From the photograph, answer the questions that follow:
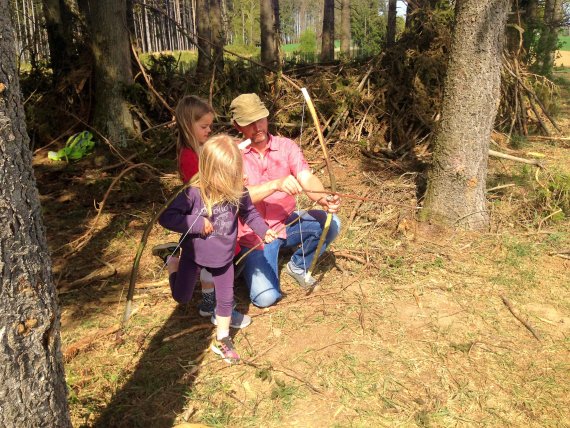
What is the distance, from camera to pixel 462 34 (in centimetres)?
379

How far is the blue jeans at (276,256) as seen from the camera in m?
3.27

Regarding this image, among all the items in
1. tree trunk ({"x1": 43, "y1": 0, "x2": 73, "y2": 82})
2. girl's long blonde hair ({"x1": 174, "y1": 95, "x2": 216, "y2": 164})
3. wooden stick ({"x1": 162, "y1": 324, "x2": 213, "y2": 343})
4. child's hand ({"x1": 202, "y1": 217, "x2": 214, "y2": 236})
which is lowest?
wooden stick ({"x1": 162, "y1": 324, "x2": 213, "y2": 343})

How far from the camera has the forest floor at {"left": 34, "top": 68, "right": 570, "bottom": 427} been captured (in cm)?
240

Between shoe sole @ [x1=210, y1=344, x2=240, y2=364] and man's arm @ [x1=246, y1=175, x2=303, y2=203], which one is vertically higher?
man's arm @ [x1=246, y1=175, x2=303, y2=203]

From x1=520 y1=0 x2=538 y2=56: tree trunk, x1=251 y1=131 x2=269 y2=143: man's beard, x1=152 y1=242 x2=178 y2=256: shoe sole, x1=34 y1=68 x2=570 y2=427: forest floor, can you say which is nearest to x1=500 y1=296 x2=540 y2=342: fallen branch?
x1=34 y1=68 x2=570 y2=427: forest floor

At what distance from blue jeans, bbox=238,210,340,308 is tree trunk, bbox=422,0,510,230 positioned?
1.23 m

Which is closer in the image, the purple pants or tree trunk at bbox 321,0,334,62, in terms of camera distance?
the purple pants

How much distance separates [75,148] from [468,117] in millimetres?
5184

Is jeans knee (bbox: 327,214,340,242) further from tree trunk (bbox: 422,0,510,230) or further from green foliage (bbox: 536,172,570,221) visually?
green foliage (bbox: 536,172,570,221)

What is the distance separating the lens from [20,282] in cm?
146

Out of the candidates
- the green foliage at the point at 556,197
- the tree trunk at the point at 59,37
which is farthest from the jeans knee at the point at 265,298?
the tree trunk at the point at 59,37

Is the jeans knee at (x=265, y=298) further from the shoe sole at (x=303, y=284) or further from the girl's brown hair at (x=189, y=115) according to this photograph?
the girl's brown hair at (x=189, y=115)

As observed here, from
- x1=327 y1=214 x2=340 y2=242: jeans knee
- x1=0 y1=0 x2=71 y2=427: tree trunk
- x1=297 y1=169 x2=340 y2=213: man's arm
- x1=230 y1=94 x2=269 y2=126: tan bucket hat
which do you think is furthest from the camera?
x1=327 y1=214 x2=340 y2=242: jeans knee

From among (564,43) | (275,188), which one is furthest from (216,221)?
(564,43)
